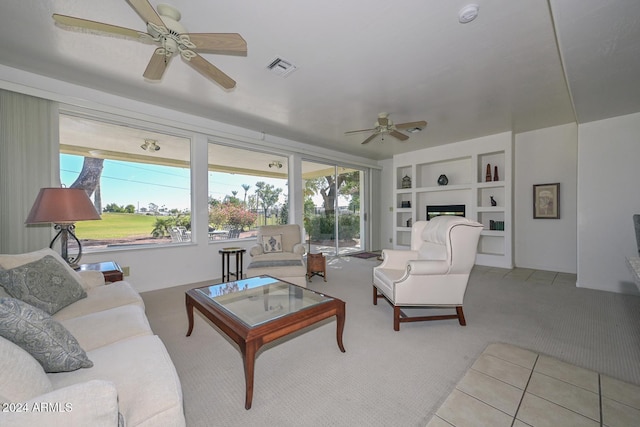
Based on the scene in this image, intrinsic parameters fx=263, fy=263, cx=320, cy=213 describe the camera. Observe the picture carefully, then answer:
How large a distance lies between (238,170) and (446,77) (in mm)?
3548

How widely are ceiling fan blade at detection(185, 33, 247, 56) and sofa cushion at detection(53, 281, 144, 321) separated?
1938mm

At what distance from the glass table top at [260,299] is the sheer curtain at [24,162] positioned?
214 centimetres

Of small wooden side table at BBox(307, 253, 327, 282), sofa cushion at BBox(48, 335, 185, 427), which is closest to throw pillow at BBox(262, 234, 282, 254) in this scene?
small wooden side table at BBox(307, 253, 327, 282)

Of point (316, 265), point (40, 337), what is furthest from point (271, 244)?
point (40, 337)

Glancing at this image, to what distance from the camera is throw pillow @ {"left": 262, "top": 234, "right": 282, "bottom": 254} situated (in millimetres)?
4074

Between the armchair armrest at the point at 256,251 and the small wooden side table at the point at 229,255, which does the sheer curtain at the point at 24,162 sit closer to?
the small wooden side table at the point at 229,255

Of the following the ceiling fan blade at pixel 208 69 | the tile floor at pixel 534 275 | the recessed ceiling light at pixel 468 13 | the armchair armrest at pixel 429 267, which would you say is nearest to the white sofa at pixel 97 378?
the ceiling fan blade at pixel 208 69

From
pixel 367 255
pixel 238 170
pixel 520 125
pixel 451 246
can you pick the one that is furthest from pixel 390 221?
pixel 451 246

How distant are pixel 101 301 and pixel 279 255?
213 centimetres

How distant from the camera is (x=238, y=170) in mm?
4824

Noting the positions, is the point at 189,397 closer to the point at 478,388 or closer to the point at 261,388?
the point at 261,388

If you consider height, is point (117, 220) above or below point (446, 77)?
below

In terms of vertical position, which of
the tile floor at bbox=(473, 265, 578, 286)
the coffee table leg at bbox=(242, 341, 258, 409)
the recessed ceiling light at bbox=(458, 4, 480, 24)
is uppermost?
the recessed ceiling light at bbox=(458, 4, 480, 24)

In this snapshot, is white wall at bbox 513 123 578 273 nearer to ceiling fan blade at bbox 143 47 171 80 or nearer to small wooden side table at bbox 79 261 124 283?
ceiling fan blade at bbox 143 47 171 80
